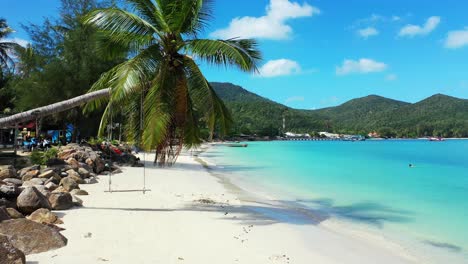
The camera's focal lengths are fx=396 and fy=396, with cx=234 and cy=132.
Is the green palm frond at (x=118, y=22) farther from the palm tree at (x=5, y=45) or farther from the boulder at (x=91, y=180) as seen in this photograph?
A: the palm tree at (x=5, y=45)

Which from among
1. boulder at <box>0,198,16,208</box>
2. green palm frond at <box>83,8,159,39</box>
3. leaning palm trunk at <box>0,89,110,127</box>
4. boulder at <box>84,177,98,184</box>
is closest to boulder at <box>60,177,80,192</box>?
boulder at <box>84,177,98,184</box>

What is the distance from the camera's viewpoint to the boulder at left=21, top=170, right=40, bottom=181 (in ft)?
36.8

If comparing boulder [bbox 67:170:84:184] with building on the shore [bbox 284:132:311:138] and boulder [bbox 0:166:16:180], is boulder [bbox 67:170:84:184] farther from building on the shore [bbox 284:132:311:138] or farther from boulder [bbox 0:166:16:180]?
building on the shore [bbox 284:132:311:138]

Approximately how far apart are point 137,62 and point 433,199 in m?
13.4

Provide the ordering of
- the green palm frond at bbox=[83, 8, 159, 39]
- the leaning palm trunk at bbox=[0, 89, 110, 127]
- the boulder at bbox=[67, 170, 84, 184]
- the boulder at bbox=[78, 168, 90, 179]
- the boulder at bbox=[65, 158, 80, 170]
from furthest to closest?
the boulder at bbox=[65, 158, 80, 170]
the boulder at bbox=[78, 168, 90, 179]
the boulder at bbox=[67, 170, 84, 184]
the green palm frond at bbox=[83, 8, 159, 39]
the leaning palm trunk at bbox=[0, 89, 110, 127]

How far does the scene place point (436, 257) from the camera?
7668 millimetres

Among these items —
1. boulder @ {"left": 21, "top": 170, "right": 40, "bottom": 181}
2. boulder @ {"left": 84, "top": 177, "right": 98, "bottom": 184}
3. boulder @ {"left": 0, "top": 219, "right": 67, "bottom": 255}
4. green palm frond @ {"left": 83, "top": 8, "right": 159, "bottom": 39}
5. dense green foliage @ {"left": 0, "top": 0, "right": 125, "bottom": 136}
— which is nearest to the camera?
boulder @ {"left": 0, "top": 219, "right": 67, "bottom": 255}

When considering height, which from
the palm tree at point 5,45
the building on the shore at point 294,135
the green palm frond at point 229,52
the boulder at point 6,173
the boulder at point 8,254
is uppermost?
the palm tree at point 5,45

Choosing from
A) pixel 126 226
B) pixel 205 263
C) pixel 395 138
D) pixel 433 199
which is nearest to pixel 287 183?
pixel 433 199

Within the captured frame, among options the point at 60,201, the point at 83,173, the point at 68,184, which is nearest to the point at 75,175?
the point at 83,173

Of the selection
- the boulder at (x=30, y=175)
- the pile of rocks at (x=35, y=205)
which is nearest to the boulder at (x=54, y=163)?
the pile of rocks at (x=35, y=205)

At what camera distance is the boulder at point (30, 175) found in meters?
11.2

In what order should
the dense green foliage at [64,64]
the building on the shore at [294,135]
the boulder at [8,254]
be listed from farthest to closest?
the building on the shore at [294,135] → the dense green foliage at [64,64] → the boulder at [8,254]

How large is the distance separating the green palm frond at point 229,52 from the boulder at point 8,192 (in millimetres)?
4879
